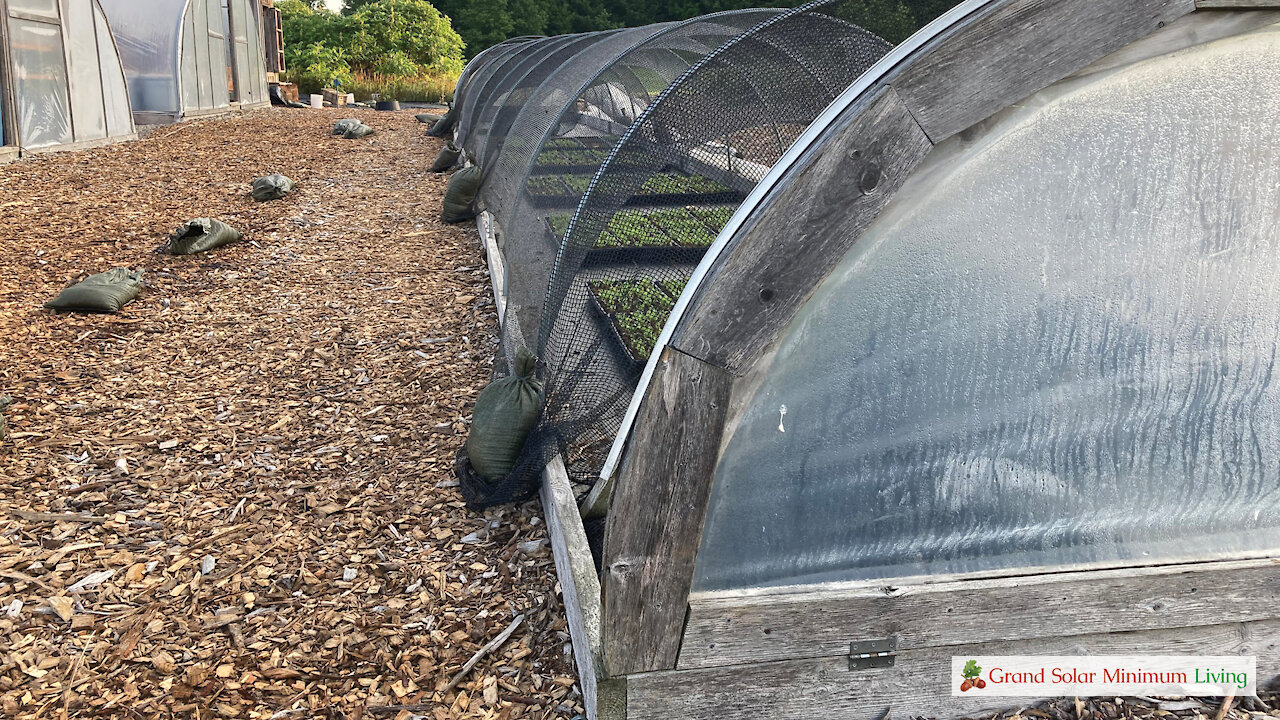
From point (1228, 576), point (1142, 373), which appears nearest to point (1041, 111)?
point (1142, 373)

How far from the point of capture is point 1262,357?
2.38 m

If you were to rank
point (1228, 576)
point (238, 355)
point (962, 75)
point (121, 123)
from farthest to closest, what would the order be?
point (121, 123), point (238, 355), point (1228, 576), point (962, 75)

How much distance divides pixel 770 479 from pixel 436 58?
2802cm

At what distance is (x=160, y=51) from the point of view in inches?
532

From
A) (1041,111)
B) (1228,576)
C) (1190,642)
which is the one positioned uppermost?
(1041,111)

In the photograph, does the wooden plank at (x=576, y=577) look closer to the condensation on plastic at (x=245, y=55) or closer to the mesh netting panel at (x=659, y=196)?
the mesh netting panel at (x=659, y=196)

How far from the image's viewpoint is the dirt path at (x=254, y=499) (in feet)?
8.67

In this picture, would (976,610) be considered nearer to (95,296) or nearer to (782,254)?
(782,254)

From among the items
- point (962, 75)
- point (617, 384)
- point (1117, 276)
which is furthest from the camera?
point (617, 384)

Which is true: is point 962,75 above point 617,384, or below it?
above

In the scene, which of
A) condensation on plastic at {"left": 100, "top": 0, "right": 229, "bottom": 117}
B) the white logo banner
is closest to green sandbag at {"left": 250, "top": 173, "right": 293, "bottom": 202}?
condensation on plastic at {"left": 100, "top": 0, "right": 229, "bottom": 117}

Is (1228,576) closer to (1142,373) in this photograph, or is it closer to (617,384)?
(1142,373)

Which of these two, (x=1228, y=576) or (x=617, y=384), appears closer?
(x=1228, y=576)

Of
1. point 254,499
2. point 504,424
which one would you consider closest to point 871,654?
point 504,424
